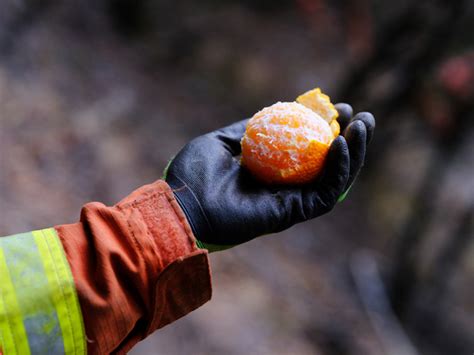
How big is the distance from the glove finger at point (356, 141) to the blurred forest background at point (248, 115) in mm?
2065

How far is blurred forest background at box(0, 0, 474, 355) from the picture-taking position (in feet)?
12.9

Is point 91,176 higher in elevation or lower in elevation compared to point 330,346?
higher

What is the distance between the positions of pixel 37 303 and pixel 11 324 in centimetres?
7

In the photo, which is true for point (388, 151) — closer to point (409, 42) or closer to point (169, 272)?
point (409, 42)

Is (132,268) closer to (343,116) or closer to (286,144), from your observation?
(286,144)

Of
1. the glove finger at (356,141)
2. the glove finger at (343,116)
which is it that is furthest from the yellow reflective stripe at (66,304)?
the glove finger at (343,116)

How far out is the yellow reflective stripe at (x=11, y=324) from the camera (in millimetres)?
1217

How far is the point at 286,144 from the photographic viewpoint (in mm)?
1715

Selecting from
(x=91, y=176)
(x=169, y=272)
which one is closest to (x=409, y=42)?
(x=91, y=176)

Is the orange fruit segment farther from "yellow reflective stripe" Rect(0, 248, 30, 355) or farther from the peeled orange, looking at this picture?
"yellow reflective stripe" Rect(0, 248, 30, 355)

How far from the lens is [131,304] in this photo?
4.43 feet

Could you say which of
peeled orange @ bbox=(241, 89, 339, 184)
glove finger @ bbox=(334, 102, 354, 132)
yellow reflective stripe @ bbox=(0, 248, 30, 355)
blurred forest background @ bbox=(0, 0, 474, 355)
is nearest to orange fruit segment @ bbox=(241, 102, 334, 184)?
peeled orange @ bbox=(241, 89, 339, 184)

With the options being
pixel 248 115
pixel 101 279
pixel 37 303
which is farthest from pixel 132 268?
pixel 248 115

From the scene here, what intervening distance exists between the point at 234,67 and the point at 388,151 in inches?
90.2
